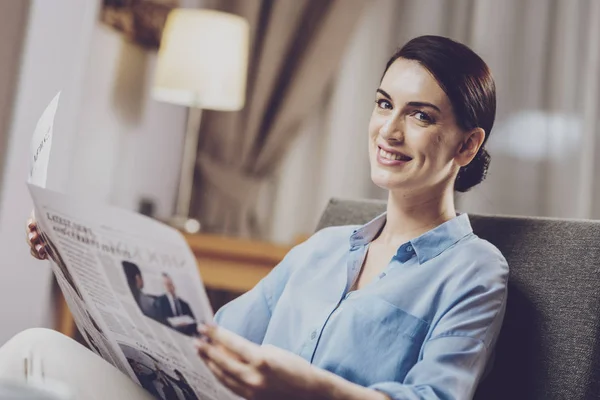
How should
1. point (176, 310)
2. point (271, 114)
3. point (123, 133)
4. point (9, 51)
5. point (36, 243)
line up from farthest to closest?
1. point (271, 114)
2. point (123, 133)
3. point (9, 51)
4. point (36, 243)
5. point (176, 310)

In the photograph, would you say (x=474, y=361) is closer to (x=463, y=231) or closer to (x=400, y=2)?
(x=463, y=231)

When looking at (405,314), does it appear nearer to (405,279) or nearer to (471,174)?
(405,279)

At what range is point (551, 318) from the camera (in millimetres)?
909

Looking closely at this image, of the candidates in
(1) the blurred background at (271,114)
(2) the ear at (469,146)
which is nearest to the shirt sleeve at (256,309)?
(2) the ear at (469,146)

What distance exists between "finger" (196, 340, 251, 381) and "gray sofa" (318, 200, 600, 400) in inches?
15.2

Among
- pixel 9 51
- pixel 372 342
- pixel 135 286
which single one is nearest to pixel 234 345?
pixel 135 286

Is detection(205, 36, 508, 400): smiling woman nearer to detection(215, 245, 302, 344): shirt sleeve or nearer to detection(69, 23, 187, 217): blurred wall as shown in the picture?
detection(215, 245, 302, 344): shirt sleeve

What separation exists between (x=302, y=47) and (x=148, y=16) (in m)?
0.54

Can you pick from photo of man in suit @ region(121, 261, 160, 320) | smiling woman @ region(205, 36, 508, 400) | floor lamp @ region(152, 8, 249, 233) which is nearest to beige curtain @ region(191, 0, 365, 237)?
floor lamp @ region(152, 8, 249, 233)

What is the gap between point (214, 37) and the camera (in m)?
2.24

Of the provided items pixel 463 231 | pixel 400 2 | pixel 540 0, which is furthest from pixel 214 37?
pixel 463 231

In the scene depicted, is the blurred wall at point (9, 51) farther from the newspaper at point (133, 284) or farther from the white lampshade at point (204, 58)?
the newspaper at point (133, 284)

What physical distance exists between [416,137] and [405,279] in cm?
18

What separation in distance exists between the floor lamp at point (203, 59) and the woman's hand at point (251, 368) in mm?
1610
